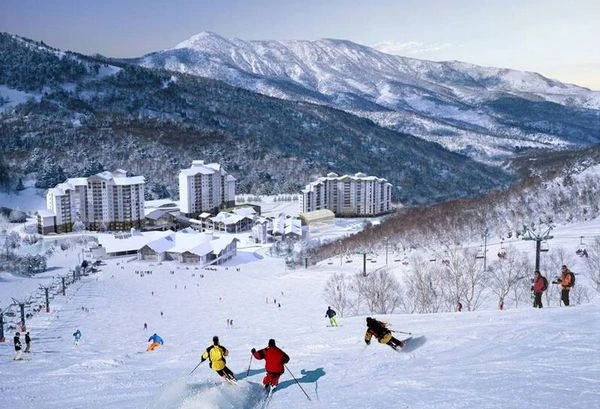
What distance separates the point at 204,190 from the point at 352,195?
2132 centimetres

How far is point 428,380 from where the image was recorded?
771 cm

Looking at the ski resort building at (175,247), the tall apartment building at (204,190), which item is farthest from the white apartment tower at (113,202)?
the ski resort building at (175,247)

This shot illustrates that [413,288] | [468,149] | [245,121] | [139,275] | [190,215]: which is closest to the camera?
[413,288]

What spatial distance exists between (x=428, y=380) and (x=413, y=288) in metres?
16.4

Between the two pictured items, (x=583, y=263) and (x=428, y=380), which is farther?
(x=583, y=263)

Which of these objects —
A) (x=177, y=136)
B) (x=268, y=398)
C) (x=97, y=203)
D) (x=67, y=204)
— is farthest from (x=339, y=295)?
(x=177, y=136)

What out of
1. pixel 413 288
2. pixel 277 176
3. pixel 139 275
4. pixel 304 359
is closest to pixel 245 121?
pixel 277 176

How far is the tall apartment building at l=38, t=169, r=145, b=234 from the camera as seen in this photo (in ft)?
195

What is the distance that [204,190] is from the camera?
71.2 metres

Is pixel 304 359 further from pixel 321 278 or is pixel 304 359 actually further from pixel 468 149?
pixel 468 149

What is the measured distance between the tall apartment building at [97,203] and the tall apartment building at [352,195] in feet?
79.6

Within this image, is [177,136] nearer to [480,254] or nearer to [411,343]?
[480,254]

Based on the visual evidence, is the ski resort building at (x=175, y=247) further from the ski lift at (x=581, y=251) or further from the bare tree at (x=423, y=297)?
the ski lift at (x=581, y=251)

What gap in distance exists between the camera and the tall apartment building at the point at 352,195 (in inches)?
3022
